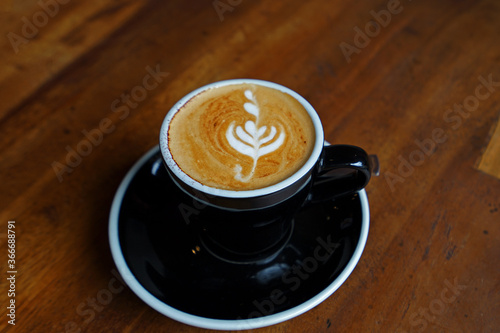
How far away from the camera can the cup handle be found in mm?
570

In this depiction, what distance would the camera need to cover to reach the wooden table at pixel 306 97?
615mm

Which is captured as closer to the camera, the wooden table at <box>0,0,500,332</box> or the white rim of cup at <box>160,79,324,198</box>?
the white rim of cup at <box>160,79,324,198</box>

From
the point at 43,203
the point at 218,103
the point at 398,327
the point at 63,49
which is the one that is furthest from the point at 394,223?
the point at 63,49

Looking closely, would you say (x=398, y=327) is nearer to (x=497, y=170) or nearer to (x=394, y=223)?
(x=394, y=223)

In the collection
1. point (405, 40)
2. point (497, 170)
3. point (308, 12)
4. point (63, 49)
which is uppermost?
point (63, 49)

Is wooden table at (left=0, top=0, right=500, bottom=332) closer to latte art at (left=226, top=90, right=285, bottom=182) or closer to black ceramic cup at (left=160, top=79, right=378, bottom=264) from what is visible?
black ceramic cup at (left=160, top=79, right=378, bottom=264)

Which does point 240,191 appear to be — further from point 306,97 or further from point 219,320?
point 306,97

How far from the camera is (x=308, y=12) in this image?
3.43ft

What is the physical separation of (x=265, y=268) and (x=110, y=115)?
461 mm

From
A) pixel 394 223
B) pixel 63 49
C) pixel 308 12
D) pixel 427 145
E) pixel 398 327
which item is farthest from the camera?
pixel 308 12

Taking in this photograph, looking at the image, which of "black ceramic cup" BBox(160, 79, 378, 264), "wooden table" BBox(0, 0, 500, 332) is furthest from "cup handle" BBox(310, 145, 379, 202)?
"wooden table" BBox(0, 0, 500, 332)

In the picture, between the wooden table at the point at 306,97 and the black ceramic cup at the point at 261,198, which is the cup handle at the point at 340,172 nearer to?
the black ceramic cup at the point at 261,198

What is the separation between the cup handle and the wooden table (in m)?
0.12

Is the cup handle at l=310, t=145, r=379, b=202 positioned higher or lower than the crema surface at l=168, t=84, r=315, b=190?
lower
